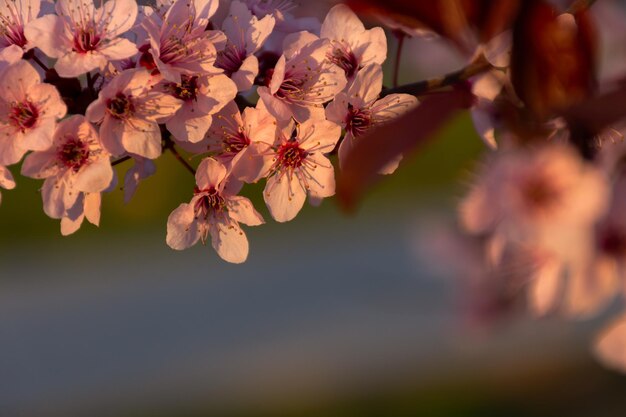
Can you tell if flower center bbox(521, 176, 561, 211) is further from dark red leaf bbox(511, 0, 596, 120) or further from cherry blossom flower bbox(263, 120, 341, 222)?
cherry blossom flower bbox(263, 120, 341, 222)

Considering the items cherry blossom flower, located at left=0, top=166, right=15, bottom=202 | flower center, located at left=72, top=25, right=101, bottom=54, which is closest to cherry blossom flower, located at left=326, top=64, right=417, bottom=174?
flower center, located at left=72, top=25, right=101, bottom=54

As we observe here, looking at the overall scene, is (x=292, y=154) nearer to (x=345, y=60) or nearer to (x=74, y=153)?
(x=345, y=60)

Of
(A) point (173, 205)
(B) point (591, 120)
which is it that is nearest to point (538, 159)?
(B) point (591, 120)

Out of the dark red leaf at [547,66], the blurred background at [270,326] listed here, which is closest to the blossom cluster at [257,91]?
the dark red leaf at [547,66]

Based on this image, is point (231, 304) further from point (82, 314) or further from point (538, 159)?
point (538, 159)

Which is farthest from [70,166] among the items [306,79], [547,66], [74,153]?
[547,66]

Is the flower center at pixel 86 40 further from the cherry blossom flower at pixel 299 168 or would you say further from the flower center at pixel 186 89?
the cherry blossom flower at pixel 299 168
